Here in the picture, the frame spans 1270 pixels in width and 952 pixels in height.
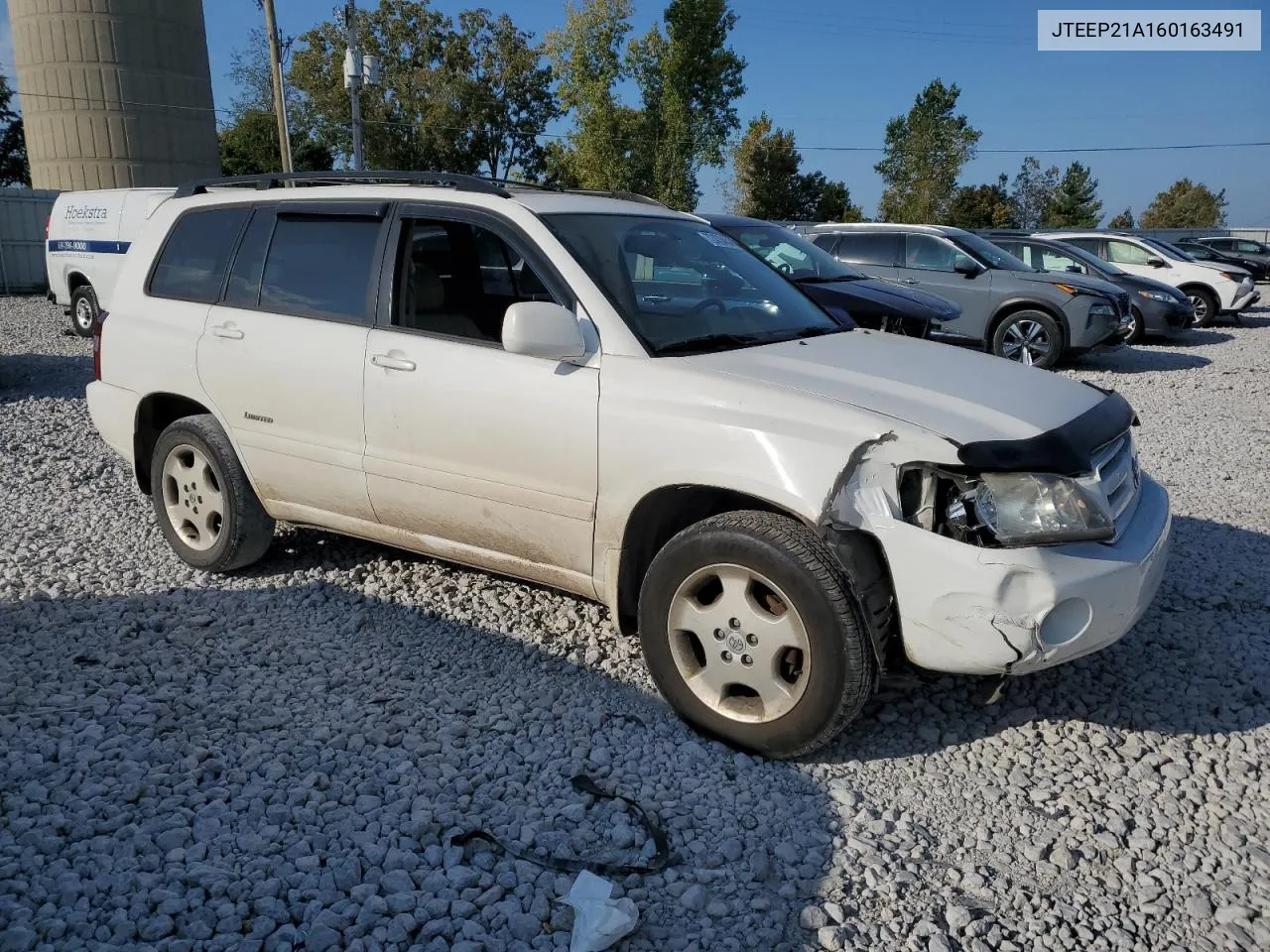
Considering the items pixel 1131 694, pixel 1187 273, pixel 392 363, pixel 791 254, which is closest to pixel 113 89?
pixel 791 254

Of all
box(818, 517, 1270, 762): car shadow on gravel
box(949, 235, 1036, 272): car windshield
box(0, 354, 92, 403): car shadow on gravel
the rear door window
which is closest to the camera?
box(818, 517, 1270, 762): car shadow on gravel

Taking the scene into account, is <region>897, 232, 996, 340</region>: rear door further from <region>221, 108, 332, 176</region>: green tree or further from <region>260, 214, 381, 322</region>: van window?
<region>221, 108, 332, 176</region>: green tree

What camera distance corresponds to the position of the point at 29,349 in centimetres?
1307

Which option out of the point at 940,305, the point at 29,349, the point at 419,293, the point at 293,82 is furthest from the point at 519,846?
the point at 293,82

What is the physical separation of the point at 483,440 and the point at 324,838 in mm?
1520

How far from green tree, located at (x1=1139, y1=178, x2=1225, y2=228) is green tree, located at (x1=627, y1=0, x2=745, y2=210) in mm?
39848

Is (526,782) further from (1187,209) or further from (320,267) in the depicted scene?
(1187,209)

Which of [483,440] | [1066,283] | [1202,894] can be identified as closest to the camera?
[1202,894]

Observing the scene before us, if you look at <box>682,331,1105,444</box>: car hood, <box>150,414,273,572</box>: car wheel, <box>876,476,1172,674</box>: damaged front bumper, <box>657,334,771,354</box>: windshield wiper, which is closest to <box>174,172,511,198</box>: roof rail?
<box>657,334,771,354</box>: windshield wiper

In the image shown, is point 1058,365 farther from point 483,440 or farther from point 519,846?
point 519,846

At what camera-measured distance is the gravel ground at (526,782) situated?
2602 millimetres

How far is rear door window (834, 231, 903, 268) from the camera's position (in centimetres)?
1321

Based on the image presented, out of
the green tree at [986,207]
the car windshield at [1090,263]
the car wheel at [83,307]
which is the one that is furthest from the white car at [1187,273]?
the green tree at [986,207]

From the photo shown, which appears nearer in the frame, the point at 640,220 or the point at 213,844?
the point at 213,844
